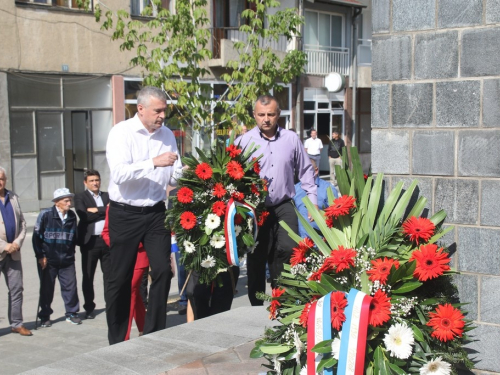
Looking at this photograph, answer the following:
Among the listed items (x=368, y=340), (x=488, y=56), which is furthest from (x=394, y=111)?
(x=368, y=340)

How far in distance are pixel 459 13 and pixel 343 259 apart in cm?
167

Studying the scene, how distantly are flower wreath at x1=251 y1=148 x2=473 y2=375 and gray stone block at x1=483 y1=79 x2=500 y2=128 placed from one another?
0.58 meters

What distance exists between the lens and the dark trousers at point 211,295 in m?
Answer: 7.02

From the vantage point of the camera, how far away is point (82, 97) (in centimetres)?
2052

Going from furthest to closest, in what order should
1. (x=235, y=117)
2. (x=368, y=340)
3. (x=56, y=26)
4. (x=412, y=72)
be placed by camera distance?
(x=56, y=26) → (x=235, y=117) → (x=412, y=72) → (x=368, y=340)

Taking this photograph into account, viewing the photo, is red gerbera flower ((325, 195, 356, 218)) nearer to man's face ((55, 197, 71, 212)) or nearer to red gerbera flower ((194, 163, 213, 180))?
red gerbera flower ((194, 163, 213, 180))

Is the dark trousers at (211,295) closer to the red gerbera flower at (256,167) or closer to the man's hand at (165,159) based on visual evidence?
Result: the red gerbera flower at (256,167)

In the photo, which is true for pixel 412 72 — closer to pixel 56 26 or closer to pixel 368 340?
pixel 368 340

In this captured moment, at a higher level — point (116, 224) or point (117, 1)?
point (117, 1)

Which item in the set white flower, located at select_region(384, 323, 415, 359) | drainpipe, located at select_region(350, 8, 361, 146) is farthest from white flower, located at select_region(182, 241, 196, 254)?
drainpipe, located at select_region(350, 8, 361, 146)

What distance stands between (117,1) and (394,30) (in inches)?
A: 658

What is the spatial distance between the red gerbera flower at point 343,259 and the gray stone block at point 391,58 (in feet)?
4.26

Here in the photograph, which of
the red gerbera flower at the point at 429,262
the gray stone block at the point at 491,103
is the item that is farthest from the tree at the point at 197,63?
the red gerbera flower at the point at 429,262

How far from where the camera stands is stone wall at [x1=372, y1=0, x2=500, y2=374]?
14.9ft
